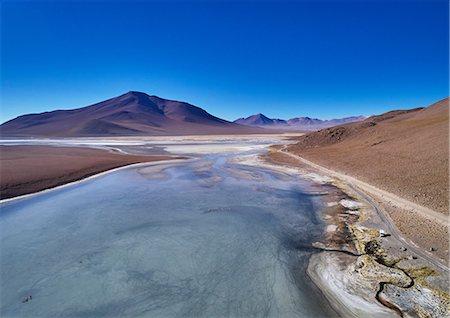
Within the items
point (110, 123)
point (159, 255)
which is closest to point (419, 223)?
point (159, 255)

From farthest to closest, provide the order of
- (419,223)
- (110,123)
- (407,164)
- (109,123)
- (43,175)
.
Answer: (110,123)
(109,123)
(43,175)
(407,164)
(419,223)

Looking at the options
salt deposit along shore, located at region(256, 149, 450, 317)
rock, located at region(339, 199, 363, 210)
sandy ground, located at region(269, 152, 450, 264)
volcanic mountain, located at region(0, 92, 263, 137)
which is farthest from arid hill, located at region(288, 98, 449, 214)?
volcanic mountain, located at region(0, 92, 263, 137)

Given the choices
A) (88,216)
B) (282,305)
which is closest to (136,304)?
(282,305)

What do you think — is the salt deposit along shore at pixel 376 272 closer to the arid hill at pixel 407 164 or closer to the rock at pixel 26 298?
the arid hill at pixel 407 164

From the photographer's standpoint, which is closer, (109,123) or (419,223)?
(419,223)

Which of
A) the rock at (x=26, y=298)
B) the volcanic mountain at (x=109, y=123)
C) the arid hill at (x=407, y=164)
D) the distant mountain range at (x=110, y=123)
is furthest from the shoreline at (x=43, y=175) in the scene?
the volcanic mountain at (x=109, y=123)

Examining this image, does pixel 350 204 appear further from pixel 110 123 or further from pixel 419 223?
pixel 110 123
